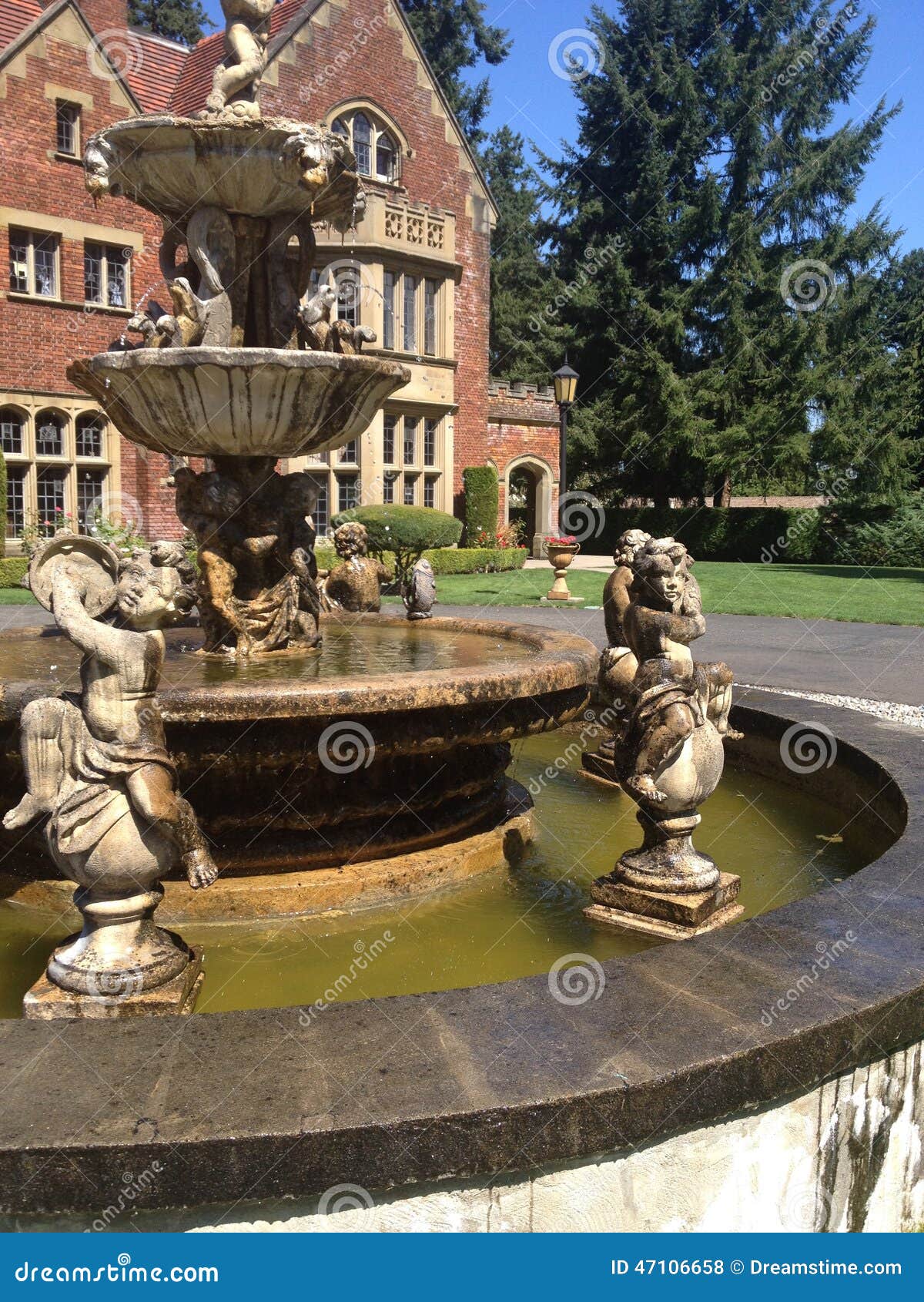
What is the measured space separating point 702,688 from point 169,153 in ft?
14.6

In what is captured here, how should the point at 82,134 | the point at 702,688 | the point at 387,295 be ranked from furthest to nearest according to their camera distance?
the point at 387,295, the point at 82,134, the point at 702,688

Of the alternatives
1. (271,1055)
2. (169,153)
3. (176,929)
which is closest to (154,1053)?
(271,1055)

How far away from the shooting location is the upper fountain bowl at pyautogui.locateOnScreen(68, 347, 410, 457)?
18.3 ft

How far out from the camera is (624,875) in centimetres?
449

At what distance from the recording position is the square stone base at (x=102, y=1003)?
132 inches

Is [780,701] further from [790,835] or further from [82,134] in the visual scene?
[82,134]

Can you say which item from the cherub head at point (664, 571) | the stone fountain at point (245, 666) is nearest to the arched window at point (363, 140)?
the stone fountain at point (245, 666)

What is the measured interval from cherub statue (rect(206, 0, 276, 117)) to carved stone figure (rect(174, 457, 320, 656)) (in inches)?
94.2

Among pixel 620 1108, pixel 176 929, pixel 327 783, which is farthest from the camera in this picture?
pixel 327 783

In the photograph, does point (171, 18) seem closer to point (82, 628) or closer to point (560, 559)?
point (560, 559)

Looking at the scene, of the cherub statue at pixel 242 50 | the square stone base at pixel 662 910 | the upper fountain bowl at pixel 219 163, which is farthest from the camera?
the cherub statue at pixel 242 50

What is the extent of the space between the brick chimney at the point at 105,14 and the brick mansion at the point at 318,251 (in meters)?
0.08

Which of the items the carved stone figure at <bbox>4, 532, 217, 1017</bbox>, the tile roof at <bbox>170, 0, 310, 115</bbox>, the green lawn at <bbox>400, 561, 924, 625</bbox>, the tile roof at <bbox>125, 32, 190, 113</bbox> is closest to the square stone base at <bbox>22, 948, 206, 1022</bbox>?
the carved stone figure at <bbox>4, 532, 217, 1017</bbox>

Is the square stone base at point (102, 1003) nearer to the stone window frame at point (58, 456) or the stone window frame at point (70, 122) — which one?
the stone window frame at point (58, 456)
